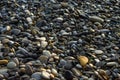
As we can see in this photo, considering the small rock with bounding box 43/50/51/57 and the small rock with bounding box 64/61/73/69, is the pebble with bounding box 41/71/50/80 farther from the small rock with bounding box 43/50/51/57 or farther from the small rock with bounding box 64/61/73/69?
the small rock with bounding box 43/50/51/57

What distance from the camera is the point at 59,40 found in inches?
171

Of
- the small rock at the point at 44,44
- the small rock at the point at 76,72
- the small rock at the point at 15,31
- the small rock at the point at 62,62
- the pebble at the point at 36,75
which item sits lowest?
the small rock at the point at 76,72

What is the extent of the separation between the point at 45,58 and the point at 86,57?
1.87 feet

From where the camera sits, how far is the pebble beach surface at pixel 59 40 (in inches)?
145

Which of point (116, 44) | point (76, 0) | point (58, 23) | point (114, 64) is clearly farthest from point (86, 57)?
point (76, 0)

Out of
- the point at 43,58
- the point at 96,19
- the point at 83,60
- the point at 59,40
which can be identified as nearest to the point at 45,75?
the point at 43,58

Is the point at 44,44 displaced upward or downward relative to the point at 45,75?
upward

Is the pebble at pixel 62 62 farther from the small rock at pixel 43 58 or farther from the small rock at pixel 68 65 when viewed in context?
the small rock at pixel 43 58

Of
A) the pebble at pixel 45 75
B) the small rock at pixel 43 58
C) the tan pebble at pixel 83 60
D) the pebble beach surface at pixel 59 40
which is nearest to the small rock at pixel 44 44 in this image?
the pebble beach surface at pixel 59 40

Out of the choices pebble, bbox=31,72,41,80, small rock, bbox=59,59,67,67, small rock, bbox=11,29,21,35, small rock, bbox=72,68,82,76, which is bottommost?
small rock, bbox=72,68,82,76

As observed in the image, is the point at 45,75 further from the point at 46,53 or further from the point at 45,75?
the point at 46,53

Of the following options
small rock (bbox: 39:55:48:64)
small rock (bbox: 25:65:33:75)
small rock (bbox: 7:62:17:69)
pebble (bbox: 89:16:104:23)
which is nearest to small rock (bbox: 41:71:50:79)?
small rock (bbox: 25:65:33:75)

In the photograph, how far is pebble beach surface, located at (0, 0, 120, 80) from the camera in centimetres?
369

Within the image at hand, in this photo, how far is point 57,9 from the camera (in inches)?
207
